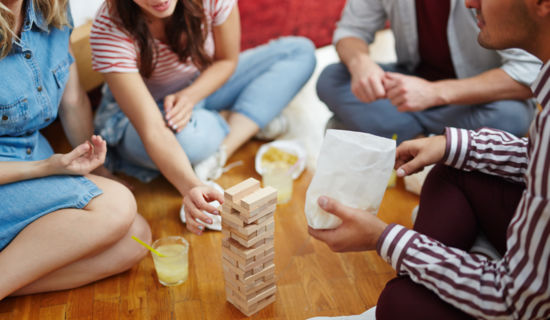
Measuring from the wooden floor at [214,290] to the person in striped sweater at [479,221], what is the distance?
11.1 inches

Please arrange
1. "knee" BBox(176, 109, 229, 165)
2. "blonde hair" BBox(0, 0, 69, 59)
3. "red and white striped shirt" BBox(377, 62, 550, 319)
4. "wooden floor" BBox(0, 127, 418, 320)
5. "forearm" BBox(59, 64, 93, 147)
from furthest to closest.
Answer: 1. "knee" BBox(176, 109, 229, 165)
2. "forearm" BBox(59, 64, 93, 147)
3. "wooden floor" BBox(0, 127, 418, 320)
4. "blonde hair" BBox(0, 0, 69, 59)
5. "red and white striped shirt" BBox(377, 62, 550, 319)

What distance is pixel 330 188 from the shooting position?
3.51 ft

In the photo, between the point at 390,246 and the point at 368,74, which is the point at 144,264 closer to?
the point at 390,246

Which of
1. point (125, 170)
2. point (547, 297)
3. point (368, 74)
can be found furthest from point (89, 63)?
point (547, 297)

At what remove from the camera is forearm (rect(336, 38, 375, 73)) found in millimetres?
1738

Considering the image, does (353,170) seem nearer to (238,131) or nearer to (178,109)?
(178,109)

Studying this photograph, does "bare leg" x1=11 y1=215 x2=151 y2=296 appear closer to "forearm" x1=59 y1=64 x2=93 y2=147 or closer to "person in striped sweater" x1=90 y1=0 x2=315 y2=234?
"person in striped sweater" x1=90 y1=0 x2=315 y2=234

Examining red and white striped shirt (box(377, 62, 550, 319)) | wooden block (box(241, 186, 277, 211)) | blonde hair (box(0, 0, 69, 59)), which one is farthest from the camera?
blonde hair (box(0, 0, 69, 59))

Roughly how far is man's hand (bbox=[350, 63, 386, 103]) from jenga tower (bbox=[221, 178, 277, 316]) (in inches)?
24.6

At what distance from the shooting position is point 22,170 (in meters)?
1.26

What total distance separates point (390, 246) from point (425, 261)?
72mm

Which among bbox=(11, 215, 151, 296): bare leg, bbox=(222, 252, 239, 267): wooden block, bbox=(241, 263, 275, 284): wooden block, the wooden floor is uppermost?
bbox=(222, 252, 239, 267): wooden block

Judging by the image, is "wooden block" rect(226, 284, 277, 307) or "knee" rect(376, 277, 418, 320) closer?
"knee" rect(376, 277, 418, 320)

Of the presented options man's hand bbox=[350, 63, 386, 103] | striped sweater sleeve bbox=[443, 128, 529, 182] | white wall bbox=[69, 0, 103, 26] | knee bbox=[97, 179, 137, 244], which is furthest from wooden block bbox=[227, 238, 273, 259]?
white wall bbox=[69, 0, 103, 26]
